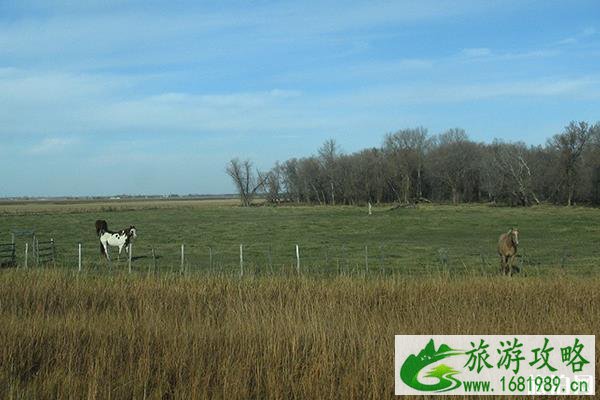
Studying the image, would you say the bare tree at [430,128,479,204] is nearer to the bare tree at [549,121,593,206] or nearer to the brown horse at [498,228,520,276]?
the bare tree at [549,121,593,206]

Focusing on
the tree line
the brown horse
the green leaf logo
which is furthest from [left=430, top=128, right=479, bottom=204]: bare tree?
the green leaf logo

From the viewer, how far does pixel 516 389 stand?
5734 millimetres

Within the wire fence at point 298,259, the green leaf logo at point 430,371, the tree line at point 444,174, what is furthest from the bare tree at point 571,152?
the green leaf logo at point 430,371

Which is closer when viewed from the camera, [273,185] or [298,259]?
[298,259]

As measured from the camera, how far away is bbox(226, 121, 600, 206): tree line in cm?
8575

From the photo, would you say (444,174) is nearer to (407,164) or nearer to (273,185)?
(407,164)

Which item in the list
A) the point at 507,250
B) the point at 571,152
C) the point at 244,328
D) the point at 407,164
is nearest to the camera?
the point at 244,328

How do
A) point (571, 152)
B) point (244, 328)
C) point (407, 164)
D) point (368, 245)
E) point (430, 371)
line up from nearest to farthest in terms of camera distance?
point (430, 371), point (244, 328), point (368, 245), point (571, 152), point (407, 164)

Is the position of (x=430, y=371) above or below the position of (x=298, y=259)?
above

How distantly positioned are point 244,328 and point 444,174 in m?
99.6

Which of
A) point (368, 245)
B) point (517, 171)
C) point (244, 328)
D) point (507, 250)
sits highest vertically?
point (517, 171)

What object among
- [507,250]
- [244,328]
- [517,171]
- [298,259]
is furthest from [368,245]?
[517,171]

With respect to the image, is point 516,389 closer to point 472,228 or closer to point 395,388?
point 395,388

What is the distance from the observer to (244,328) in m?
7.91
